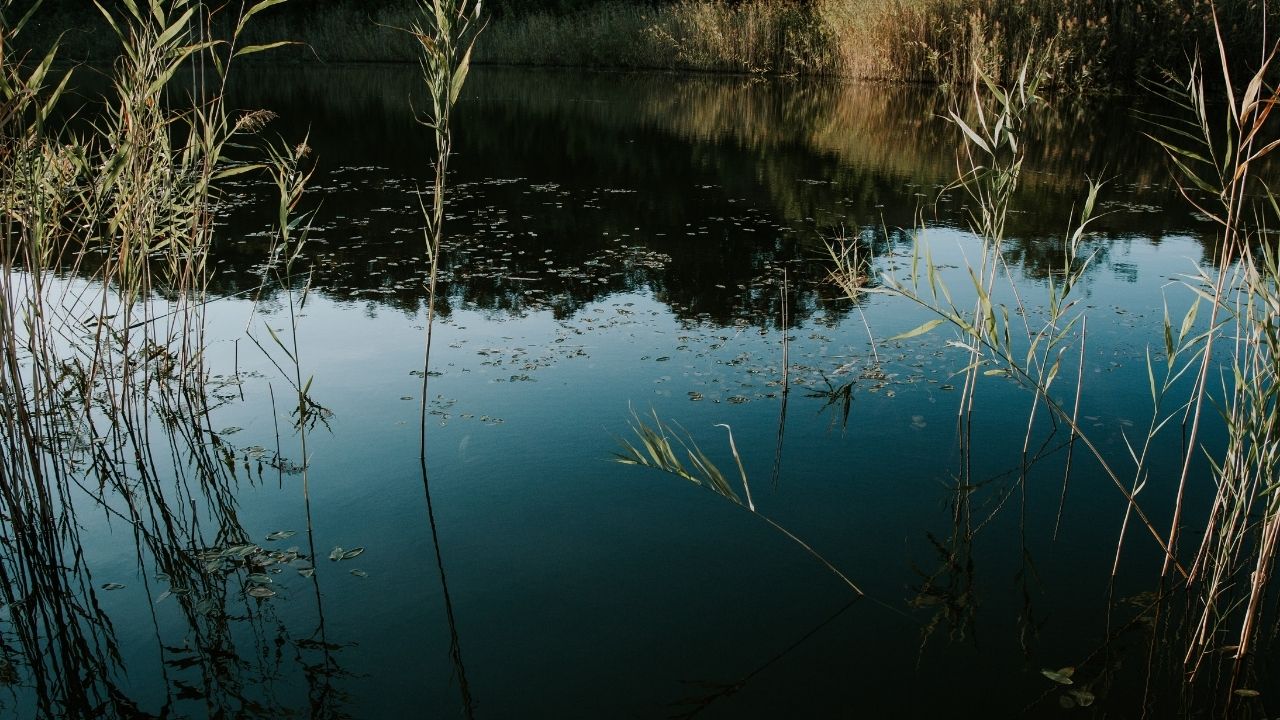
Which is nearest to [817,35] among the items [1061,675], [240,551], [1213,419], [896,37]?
[896,37]

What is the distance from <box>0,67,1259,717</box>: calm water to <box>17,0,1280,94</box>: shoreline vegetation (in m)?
4.59

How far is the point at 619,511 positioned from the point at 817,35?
50.4ft

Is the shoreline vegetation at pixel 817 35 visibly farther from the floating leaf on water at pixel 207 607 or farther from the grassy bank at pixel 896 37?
the floating leaf on water at pixel 207 607

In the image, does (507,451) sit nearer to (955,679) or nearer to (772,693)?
(772,693)

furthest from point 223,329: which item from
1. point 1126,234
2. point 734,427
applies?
point 1126,234

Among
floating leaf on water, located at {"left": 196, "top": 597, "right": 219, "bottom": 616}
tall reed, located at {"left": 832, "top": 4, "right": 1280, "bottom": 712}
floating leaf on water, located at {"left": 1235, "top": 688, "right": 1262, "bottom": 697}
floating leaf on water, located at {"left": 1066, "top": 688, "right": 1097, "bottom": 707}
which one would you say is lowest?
floating leaf on water, located at {"left": 196, "top": 597, "right": 219, "bottom": 616}

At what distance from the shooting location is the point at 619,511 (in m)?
2.77

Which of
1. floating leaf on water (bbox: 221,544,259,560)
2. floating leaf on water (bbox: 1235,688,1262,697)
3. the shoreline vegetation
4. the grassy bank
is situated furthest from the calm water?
the grassy bank

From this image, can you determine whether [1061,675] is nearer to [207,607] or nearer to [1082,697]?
[1082,697]

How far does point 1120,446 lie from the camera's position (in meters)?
3.15

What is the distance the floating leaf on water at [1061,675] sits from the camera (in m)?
2.06

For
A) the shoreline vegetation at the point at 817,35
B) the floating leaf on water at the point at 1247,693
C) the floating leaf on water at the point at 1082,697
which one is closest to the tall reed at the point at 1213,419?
the floating leaf on water at the point at 1247,693

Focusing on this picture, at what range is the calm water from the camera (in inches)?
82.1

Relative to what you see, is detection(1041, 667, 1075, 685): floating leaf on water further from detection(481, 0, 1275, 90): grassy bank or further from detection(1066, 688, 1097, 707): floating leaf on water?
detection(481, 0, 1275, 90): grassy bank
